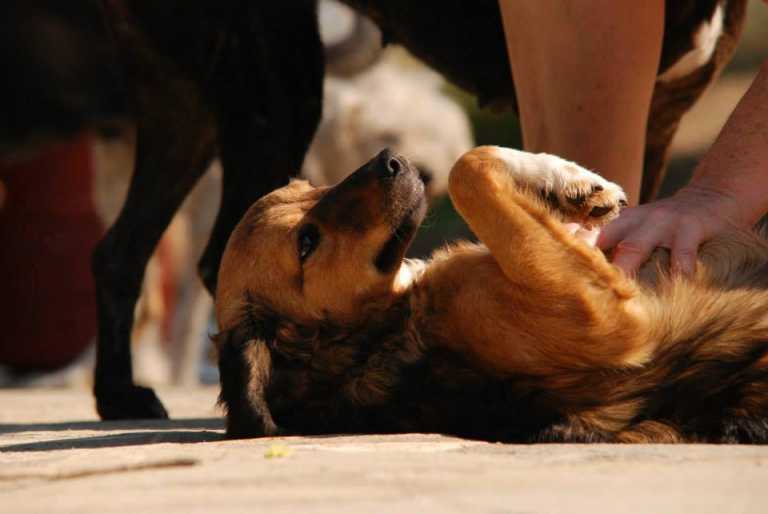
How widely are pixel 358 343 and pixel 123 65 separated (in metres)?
1.83

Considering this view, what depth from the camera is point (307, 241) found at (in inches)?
134

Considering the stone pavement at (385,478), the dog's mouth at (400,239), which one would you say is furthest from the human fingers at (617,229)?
the stone pavement at (385,478)

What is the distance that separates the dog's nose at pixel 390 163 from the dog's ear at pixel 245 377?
1.62ft

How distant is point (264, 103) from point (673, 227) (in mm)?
1723

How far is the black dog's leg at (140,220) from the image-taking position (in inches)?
178

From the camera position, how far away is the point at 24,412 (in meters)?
5.10

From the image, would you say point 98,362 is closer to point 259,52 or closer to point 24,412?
point 24,412

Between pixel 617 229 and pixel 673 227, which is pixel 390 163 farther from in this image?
pixel 673 227

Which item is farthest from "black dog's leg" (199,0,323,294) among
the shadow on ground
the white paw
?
the white paw

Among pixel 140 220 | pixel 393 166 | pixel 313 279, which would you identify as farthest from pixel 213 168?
pixel 393 166

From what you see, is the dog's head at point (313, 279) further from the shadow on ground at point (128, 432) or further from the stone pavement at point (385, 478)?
the stone pavement at point (385, 478)

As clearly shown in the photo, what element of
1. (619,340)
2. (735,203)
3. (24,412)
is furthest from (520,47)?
(24,412)

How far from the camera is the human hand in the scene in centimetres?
311

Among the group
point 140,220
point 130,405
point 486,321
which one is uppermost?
point 140,220
